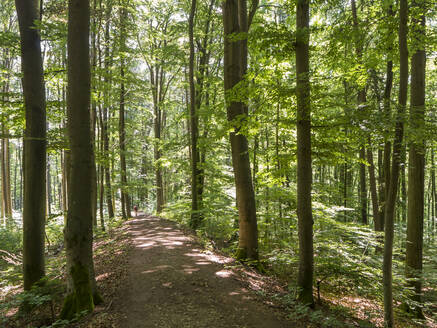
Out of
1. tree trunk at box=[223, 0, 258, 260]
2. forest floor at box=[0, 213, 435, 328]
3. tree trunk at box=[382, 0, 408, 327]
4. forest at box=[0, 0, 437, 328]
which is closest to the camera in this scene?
tree trunk at box=[382, 0, 408, 327]

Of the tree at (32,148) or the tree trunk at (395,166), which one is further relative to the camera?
the tree at (32,148)

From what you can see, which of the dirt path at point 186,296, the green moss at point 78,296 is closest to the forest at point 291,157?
the green moss at point 78,296

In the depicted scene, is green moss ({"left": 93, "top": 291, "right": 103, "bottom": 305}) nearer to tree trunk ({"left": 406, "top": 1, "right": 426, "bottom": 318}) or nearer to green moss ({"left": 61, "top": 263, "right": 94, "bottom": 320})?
green moss ({"left": 61, "top": 263, "right": 94, "bottom": 320})

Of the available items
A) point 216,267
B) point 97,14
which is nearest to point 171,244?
point 216,267

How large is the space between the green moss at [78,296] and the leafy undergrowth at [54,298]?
0.61 feet

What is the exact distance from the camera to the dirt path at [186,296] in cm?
478

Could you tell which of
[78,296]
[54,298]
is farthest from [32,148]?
[78,296]

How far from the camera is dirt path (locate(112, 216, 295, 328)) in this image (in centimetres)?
478

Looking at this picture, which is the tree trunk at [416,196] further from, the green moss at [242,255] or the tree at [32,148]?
the tree at [32,148]

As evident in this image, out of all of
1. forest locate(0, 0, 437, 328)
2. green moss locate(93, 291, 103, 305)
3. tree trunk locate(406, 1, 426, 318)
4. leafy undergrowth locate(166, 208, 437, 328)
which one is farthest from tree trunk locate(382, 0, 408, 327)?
green moss locate(93, 291, 103, 305)

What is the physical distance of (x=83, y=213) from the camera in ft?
16.8

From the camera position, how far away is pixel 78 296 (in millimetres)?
5105

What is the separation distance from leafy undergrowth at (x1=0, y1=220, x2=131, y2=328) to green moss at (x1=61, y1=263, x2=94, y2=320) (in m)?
0.18

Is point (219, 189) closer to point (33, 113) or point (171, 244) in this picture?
point (171, 244)
